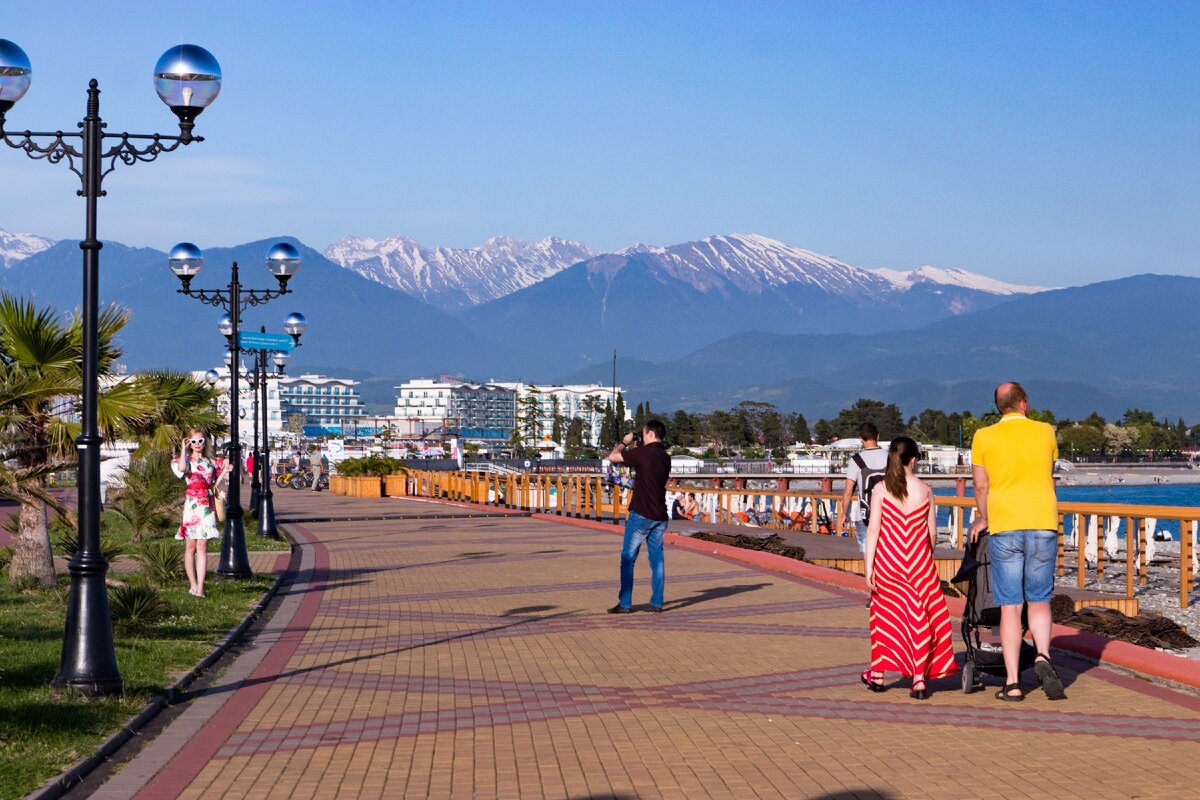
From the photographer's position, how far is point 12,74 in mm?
10422

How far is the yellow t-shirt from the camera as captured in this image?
351 inches

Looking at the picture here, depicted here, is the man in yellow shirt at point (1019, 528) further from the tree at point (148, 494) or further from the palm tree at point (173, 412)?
the tree at point (148, 494)

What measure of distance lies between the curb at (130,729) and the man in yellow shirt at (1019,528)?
4905 millimetres

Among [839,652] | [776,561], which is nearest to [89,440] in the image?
[839,652]

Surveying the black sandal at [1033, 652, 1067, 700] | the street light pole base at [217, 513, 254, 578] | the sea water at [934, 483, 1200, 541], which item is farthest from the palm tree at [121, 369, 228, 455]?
the sea water at [934, 483, 1200, 541]

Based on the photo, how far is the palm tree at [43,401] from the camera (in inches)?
561

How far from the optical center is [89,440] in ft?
31.1

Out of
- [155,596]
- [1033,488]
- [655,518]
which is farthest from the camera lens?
[655,518]

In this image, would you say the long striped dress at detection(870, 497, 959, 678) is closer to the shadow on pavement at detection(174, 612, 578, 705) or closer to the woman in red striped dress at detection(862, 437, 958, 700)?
the woman in red striped dress at detection(862, 437, 958, 700)

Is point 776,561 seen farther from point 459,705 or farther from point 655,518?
point 459,705

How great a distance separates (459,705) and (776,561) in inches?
386

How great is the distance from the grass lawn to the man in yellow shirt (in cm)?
502

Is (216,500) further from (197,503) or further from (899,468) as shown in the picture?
(899,468)

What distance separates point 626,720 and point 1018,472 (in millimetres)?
2723
